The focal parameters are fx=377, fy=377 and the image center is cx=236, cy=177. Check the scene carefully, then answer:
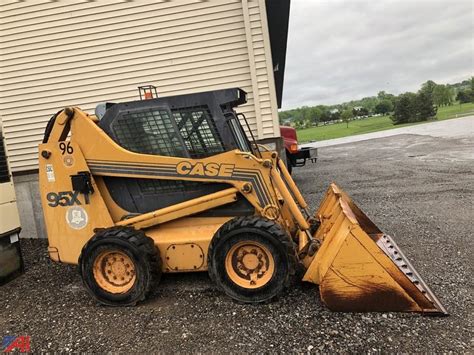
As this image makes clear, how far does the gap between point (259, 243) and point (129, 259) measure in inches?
53.2

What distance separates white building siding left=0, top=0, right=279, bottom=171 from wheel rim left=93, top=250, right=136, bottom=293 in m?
3.83

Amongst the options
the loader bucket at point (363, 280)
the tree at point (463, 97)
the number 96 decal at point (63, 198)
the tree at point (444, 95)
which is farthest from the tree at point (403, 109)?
the number 96 decal at point (63, 198)

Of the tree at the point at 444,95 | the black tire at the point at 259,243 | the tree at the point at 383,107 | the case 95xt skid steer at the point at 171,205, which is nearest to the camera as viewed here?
the black tire at the point at 259,243

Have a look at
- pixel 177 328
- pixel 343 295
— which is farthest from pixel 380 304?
pixel 177 328

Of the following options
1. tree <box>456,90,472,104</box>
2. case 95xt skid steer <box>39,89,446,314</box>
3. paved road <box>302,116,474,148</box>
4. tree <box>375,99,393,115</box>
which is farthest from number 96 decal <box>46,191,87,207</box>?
tree <box>456,90,472,104</box>

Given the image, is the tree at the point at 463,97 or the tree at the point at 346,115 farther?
the tree at the point at 463,97

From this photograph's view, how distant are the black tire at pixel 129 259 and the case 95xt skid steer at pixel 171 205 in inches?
0.4

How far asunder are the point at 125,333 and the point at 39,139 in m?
5.38

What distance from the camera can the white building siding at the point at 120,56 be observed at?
22.2 ft

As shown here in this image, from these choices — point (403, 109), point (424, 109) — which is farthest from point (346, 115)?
point (424, 109)

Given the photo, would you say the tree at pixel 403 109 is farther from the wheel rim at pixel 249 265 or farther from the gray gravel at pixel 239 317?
the wheel rim at pixel 249 265

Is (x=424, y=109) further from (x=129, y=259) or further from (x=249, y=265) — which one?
(x=129, y=259)

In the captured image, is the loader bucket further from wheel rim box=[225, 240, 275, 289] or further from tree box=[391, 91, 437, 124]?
tree box=[391, 91, 437, 124]

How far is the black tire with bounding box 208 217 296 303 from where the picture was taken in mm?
3582
